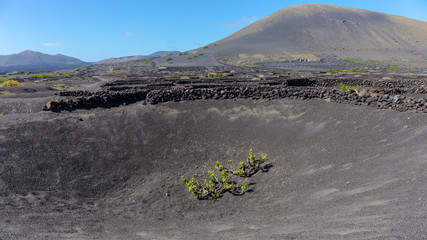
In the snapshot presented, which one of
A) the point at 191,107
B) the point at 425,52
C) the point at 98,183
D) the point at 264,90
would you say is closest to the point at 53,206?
the point at 98,183

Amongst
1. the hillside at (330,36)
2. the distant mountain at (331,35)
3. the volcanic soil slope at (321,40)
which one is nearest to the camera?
the volcanic soil slope at (321,40)

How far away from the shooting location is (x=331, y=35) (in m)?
113

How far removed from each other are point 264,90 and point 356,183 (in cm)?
1036

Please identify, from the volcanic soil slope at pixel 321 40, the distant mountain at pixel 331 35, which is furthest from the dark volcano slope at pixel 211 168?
the distant mountain at pixel 331 35

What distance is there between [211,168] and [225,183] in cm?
222

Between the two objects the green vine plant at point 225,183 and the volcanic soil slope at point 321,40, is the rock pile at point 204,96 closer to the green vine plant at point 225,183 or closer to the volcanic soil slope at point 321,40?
the green vine plant at point 225,183

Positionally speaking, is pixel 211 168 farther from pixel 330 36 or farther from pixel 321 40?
pixel 330 36

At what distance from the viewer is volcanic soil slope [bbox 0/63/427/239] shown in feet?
21.4

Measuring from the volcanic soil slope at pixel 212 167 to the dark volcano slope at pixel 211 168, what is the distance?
47 mm

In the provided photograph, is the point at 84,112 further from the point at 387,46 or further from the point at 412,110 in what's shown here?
the point at 387,46

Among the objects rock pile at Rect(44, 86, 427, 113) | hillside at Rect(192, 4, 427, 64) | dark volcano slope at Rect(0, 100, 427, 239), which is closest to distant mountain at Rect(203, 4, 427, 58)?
hillside at Rect(192, 4, 427, 64)

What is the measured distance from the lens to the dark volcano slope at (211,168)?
21.2ft

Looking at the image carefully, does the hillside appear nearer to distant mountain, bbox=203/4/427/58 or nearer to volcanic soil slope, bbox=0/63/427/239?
distant mountain, bbox=203/4/427/58

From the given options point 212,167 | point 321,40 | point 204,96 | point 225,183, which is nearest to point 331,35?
point 321,40
